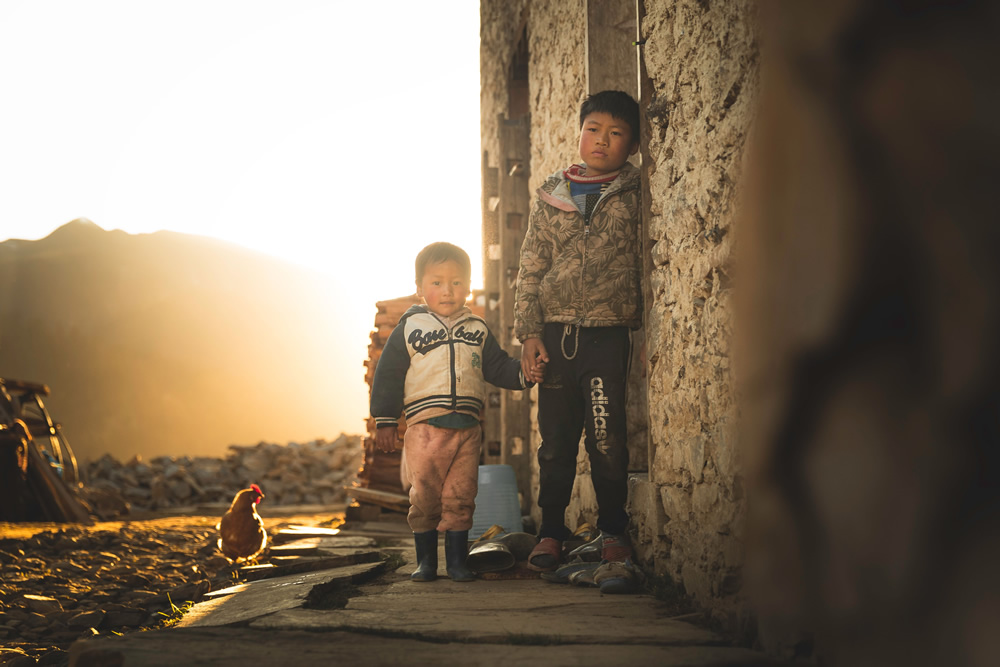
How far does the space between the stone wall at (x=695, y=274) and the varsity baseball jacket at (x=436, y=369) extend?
77 cm

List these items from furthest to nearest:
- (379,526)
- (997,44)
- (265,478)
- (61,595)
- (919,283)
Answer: (265,478) < (379,526) < (61,595) < (919,283) < (997,44)

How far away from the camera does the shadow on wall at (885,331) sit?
1.04 meters

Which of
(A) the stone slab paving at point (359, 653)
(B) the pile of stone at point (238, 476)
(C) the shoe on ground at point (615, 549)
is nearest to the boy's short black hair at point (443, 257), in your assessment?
(C) the shoe on ground at point (615, 549)

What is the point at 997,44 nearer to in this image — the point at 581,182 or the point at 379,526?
the point at 581,182

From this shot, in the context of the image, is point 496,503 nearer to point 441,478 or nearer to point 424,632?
point 441,478

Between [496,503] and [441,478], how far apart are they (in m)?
1.21

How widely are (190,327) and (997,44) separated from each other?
2241cm

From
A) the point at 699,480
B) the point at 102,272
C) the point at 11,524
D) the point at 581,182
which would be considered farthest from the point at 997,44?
the point at 102,272

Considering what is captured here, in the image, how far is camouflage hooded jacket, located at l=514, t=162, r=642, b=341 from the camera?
10.3 feet

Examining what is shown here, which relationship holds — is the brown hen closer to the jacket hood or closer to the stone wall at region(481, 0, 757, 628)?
the jacket hood

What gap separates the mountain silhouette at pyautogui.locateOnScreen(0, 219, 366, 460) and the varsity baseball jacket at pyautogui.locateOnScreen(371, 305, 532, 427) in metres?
18.0

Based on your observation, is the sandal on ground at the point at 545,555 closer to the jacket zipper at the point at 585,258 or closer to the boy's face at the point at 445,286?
the jacket zipper at the point at 585,258

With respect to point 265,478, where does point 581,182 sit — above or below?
above

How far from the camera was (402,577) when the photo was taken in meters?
3.19
